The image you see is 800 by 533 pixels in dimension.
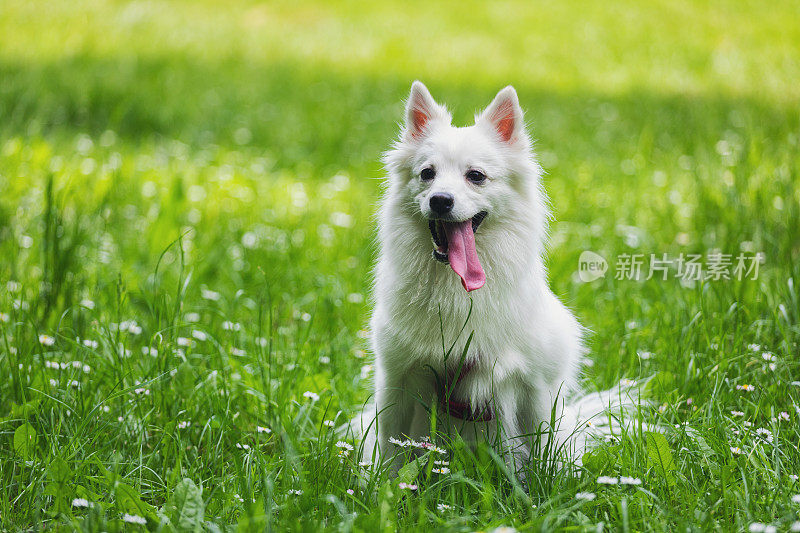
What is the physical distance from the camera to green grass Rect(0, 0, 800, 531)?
7.88 ft

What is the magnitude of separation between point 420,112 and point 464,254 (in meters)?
0.69

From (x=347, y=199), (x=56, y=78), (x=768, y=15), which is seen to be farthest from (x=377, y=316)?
(x=768, y=15)

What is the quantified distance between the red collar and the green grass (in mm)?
206

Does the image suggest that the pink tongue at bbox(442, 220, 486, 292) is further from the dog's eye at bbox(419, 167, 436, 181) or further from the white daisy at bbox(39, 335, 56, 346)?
the white daisy at bbox(39, 335, 56, 346)

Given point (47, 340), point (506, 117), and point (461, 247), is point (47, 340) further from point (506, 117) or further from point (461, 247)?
point (506, 117)

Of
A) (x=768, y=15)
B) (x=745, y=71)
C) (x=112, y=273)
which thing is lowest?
(x=112, y=273)

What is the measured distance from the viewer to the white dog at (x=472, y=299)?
2.68 meters

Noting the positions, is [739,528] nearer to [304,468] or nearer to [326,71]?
[304,468]

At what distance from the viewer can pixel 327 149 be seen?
7883 mm

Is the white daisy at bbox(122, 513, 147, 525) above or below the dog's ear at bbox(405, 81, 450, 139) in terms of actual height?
below

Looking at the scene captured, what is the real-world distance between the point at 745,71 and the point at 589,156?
476 centimetres

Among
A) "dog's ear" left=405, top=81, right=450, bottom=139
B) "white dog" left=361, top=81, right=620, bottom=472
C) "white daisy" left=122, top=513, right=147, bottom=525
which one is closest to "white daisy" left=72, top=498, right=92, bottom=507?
"white daisy" left=122, top=513, right=147, bottom=525

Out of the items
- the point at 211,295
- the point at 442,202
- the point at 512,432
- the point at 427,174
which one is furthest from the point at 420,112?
the point at 211,295

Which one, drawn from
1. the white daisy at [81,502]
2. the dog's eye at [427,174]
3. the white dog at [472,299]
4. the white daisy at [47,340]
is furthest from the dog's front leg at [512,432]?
the white daisy at [47,340]
